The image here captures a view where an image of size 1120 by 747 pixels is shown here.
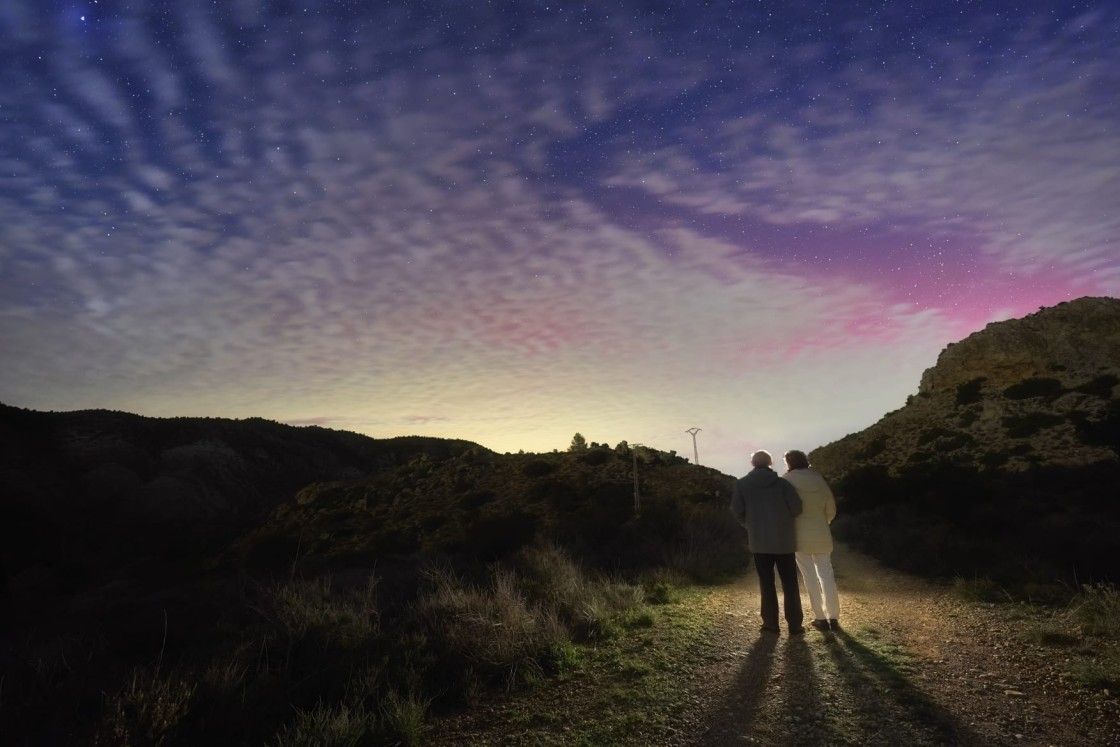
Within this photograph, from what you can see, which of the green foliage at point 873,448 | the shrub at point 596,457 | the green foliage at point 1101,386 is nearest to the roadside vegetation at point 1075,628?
the shrub at point 596,457

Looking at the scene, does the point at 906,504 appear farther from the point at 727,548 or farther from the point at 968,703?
the point at 968,703

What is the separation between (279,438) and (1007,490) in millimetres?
69969

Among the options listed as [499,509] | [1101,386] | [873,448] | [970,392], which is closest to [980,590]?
[499,509]

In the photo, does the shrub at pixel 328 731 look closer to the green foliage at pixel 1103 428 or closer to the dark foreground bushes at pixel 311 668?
the dark foreground bushes at pixel 311 668

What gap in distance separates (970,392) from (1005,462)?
13255mm

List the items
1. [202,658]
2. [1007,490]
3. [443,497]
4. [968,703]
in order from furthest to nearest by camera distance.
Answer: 1. [443,497]
2. [1007,490]
3. [202,658]
4. [968,703]

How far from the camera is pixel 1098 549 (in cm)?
1162

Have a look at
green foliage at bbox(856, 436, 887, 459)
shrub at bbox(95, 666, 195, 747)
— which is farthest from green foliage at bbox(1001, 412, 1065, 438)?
shrub at bbox(95, 666, 195, 747)

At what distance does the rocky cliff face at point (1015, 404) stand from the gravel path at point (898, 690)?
101ft

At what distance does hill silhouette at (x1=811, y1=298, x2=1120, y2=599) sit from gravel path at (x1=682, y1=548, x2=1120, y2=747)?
9.06ft

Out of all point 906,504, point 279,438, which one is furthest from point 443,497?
point 279,438

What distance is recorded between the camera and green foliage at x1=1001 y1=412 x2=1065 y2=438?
3588 centimetres

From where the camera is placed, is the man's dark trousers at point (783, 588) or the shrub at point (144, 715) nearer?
the shrub at point (144, 715)

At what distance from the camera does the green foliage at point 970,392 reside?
1718 inches
